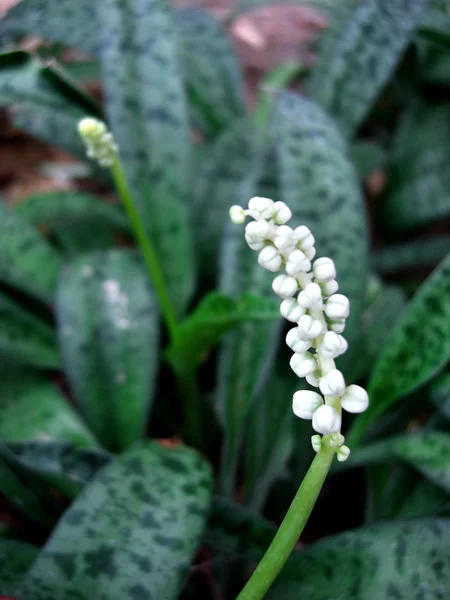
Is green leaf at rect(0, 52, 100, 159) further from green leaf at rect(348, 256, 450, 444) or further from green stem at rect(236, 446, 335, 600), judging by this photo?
green stem at rect(236, 446, 335, 600)

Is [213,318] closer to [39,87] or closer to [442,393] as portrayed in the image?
[442,393]

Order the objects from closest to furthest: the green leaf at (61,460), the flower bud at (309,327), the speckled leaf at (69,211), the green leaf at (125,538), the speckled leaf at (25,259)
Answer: the flower bud at (309,327)
the green leaf at (125,538)
the green leaf at (61,460)
the speckled leaf at (25,259)
the speckled leaf at (69,211)

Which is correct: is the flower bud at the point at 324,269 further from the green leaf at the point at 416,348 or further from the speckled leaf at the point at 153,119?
the speckled leaf at the point at 153,119

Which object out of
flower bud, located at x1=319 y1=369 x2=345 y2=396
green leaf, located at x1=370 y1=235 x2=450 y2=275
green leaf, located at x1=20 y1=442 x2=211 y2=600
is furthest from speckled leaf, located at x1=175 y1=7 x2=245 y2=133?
flower bud, located at x1=319 y1=369 x2=345 y2=396

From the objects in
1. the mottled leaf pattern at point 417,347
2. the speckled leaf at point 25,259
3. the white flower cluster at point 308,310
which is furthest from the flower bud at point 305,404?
the speckled leaf at point 25,259

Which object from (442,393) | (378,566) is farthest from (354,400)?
(442,393)

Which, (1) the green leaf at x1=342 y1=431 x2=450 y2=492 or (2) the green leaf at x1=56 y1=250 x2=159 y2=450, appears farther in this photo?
(2) the green leaf at x1=56 y1=250 x2=159 y2=450

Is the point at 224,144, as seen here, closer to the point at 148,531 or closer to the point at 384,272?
the point at 384,272
